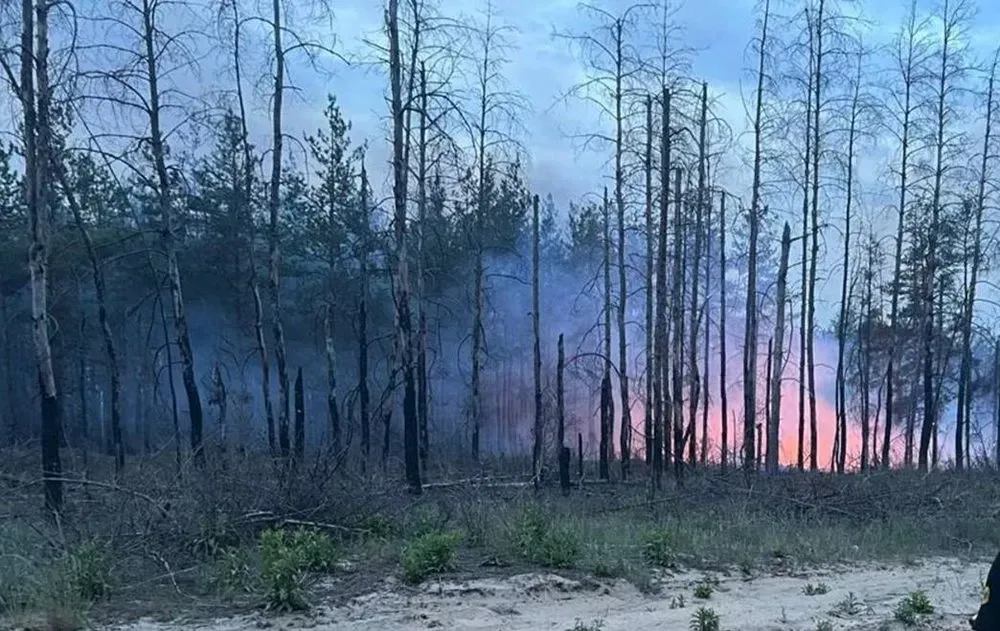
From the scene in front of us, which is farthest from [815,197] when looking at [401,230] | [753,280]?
[401,230]

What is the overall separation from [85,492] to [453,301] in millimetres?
26210

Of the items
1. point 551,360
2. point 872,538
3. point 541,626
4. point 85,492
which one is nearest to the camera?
point 541,626

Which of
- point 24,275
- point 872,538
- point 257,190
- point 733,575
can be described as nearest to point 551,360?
point 257,190

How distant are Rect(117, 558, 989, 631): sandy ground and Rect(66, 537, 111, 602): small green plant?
2.74ft

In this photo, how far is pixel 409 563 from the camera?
29.1 feet

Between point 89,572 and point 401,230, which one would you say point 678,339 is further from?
point 89,572

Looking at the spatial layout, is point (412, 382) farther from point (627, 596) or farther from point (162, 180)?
point (627, 596)

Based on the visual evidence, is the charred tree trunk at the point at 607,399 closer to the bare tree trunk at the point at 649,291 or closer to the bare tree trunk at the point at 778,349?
the bare tree trunk at the point at 649,291

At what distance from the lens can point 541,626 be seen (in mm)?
7629

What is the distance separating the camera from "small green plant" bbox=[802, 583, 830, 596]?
923cm

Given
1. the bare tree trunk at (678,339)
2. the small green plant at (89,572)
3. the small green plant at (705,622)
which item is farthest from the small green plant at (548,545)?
the bare tree trunk at (678,339)

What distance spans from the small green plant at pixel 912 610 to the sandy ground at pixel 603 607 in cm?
10

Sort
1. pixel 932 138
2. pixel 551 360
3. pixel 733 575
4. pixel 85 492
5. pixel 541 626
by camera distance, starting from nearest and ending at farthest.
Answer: pixel 541 626 < pixel 733 575 < pixel 85 492 < pixel 932 138 < pixel 551 360

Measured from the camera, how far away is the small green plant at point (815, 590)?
364 inches
